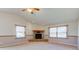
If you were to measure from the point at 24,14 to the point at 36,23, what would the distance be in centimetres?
25

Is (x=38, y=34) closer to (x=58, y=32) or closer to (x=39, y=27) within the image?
(x=39, y=27)

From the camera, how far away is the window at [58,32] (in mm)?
1782

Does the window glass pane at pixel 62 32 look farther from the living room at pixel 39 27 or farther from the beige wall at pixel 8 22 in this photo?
the beige wall at pixel 8 22

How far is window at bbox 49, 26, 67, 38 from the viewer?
5.85 feet

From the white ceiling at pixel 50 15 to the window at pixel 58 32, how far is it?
12 centimetres

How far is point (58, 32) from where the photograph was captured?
181 cm

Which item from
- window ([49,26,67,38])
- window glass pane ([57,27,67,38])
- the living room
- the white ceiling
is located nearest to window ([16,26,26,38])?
the living room

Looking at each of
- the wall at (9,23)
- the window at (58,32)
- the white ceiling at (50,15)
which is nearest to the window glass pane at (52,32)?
the window at (58,32)

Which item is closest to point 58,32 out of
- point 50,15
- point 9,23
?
point 50,15

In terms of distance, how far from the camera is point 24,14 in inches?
70.4

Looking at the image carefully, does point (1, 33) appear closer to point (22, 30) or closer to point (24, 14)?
point (22, 30)

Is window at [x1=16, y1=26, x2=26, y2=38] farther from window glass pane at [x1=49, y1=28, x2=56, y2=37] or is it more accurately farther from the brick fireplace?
window glass pane at [x1=49, y1=28, x2=56, y2=37]
